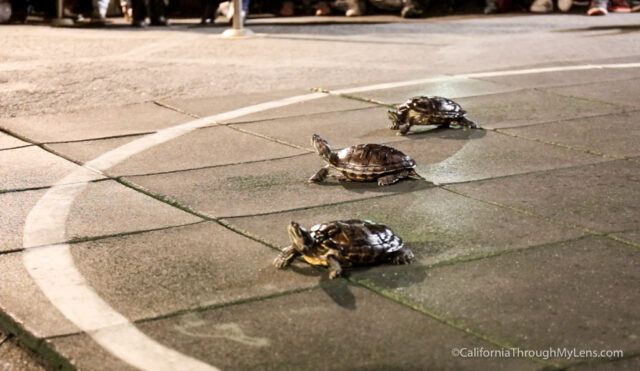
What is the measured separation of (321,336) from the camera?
13.0 feet

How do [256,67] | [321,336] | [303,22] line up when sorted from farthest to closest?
[303,22] < [256,67] < [321,336]

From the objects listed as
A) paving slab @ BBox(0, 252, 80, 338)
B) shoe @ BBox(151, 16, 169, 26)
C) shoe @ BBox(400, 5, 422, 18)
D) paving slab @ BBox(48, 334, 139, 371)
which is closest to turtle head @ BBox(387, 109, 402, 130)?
paving slab @ BBox(0, 252, 80, 338)

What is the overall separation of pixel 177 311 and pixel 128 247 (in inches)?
37.0

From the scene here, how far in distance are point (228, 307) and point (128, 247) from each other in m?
1.00

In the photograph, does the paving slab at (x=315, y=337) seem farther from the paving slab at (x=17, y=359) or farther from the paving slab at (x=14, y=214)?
the paving slab at (x=14, y=214)

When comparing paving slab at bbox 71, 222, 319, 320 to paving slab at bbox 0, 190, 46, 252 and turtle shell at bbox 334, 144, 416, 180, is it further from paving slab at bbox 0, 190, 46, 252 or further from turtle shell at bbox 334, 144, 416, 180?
turtle shell at bbox 334, 144, 416, 180

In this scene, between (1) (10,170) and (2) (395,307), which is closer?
(2) (395,307)

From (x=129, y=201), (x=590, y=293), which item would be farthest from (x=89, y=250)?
(x=590, y=293)

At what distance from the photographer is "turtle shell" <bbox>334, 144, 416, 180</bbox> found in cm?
614

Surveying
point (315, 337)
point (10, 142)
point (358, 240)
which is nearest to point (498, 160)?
point (358, 240)

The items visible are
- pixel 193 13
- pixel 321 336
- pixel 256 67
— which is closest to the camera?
pixel 321 336

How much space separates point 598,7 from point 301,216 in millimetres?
12320

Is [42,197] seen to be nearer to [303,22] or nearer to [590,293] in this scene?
[590,293]

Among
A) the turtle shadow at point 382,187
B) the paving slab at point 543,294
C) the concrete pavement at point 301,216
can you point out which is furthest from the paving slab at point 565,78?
the paving slab at point 543,294
